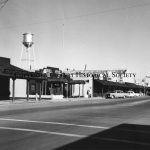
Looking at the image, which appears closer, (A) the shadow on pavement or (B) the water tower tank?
(A) the shadow on pavement

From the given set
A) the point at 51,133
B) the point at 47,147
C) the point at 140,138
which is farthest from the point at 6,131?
the point at 140,138

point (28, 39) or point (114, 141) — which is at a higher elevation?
point (28, 39)

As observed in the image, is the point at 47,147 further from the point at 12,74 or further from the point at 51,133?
the point at 12,74

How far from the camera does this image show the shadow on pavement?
958 cm

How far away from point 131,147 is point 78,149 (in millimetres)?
1652

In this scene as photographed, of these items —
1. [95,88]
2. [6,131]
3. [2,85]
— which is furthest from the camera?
[95,88]

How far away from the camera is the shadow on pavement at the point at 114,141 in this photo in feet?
31.4

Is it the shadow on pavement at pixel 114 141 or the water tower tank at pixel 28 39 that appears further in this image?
the water tower tank at pixel 28 39

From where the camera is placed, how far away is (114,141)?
423 inches

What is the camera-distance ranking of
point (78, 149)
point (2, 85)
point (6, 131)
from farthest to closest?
1. point (2, 85)
2. point (6, 131)
3. point (78, 149)

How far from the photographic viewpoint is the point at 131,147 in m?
9.73

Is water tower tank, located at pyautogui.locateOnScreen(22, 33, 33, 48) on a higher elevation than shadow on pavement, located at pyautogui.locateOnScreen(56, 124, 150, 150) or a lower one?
higher

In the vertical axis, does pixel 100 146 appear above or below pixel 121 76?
below

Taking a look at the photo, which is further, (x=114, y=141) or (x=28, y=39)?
(x=28, y=39)
